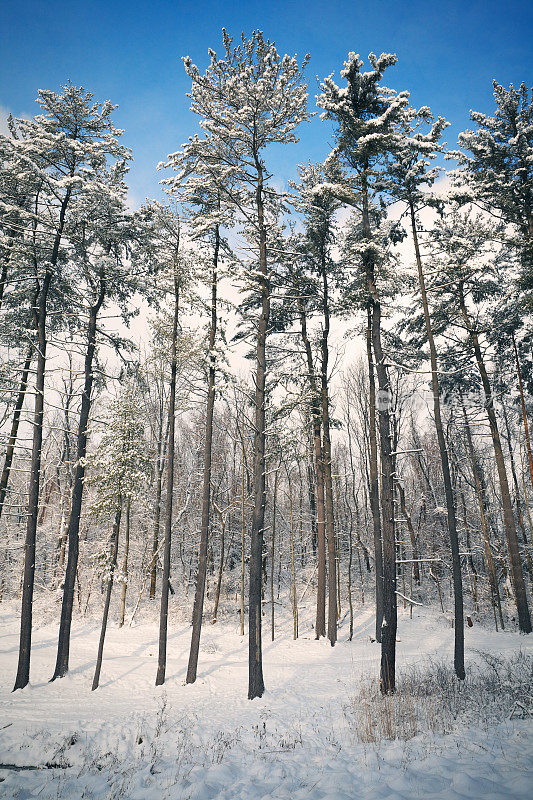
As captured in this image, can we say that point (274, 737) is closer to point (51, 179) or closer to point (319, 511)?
point (319, 511)

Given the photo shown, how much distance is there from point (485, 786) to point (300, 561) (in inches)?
1063

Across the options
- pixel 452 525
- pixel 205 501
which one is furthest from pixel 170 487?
pixel 452 525

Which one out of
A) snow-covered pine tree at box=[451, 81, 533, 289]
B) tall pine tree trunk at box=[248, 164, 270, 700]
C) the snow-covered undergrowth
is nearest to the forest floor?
the snow-covered undergrowth

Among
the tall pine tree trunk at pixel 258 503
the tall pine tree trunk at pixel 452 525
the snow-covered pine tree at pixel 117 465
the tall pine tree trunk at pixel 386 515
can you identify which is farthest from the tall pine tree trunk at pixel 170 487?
the tall pine tree trunk at pixel 452 525

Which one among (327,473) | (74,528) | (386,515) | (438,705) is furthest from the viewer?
(327,473)

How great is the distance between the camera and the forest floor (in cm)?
514

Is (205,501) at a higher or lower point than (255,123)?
lower

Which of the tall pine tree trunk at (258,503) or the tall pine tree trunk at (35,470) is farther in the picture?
the tall pine tree trunk at (35,470)

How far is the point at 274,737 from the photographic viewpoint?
724 centimetres

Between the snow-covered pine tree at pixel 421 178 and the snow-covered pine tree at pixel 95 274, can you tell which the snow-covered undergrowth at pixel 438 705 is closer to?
the snow-covered pine tree at pixel 421 178

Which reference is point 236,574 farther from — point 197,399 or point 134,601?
point 197,399

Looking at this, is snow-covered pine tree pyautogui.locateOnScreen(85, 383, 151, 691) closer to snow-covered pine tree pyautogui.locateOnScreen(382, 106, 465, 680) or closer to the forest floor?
the forest floor

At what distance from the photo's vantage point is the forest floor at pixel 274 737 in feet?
16.9

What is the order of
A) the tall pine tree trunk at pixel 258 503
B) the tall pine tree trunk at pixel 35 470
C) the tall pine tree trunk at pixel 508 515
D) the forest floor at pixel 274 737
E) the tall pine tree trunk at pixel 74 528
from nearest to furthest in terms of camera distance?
the forest floor at pixel 274 737 → the tall pine tree trunk at pixel 258 503 → the tall pine tree trunk at pixel 35 470 → the tall pine tree trunk at pixel 74 528 → the tall pine tree trunk at pixel 508 515
